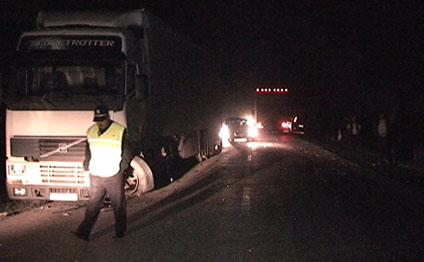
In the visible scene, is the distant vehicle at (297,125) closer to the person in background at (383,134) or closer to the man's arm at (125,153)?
the person in background at (383,134)

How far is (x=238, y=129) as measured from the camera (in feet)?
129

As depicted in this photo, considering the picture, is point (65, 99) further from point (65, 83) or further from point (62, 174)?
point (62, 174)

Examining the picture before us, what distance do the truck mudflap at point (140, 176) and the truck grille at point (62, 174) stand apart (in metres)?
1.48

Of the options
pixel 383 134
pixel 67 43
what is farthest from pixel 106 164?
pixel 383 134

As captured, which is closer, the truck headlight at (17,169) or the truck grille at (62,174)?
the truck grille at (62,174)

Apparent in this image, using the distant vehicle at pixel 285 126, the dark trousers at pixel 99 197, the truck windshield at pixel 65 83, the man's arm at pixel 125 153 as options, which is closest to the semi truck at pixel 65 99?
the truck windshield at pixel 65 83

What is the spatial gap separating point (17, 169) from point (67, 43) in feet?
8.30

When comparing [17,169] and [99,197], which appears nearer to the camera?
[99,197]

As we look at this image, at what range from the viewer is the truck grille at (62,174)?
40.4 feet

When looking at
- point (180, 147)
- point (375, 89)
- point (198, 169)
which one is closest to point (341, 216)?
point (180, 147)

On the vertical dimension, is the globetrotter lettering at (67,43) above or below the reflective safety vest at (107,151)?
above

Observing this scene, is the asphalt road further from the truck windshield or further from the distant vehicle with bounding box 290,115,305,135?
the distant vehicle with bounding box 290,115,305,135

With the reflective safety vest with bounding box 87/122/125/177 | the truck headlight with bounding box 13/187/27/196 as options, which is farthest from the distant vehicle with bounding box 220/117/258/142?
the reflective safety vest with bounding box 87/122/125/177

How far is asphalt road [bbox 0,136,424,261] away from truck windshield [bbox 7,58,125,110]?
211 centimetres
